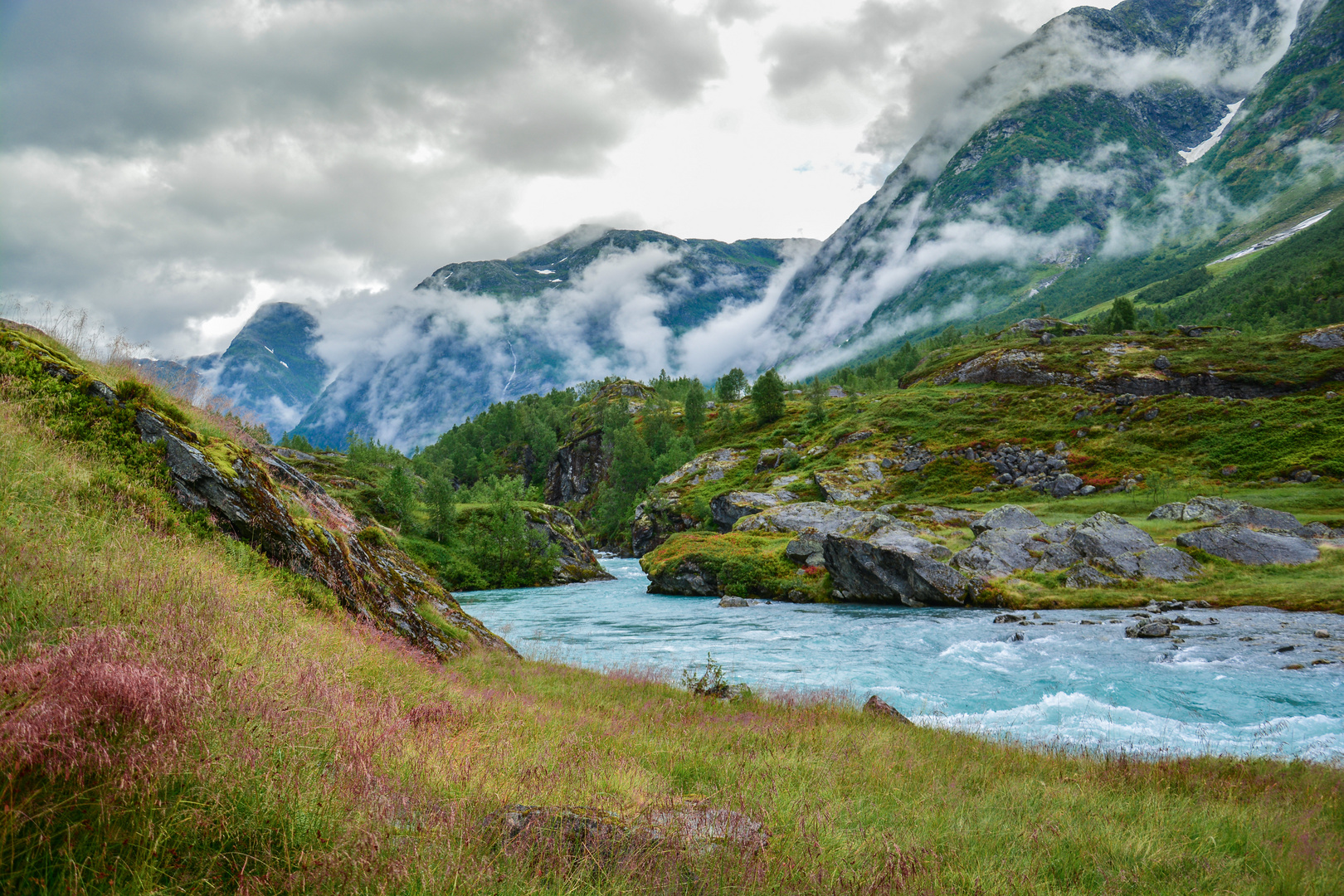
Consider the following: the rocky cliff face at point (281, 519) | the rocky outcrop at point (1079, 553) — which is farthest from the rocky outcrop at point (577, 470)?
the rocky cliff face at point (281, 519)

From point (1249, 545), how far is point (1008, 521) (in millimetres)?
13633

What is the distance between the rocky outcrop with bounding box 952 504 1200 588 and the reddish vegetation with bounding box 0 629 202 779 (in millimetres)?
43607

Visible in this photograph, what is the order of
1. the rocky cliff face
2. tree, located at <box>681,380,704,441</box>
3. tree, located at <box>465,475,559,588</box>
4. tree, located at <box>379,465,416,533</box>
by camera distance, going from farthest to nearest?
tree, located at <box>681,380,704,441</box>, tree, located at <box>465,475,559,588</box>, tree, located at <box>379,465,416,533</box>, the rocky cliff face

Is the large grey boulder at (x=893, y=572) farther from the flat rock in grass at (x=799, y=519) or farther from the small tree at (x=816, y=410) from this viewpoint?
the small tree at (x=816, y=410)

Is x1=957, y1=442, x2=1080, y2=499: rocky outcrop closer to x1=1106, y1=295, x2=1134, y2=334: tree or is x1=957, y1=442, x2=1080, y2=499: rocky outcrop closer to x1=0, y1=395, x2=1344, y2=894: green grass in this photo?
x1=0, y1=395, x2=1344, y2=894: green grass

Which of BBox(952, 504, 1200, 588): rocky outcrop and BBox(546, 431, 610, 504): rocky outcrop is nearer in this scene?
BBox(952, 504, 1200, 588): rocky outcrop

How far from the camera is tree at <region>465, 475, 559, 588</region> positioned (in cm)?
6131

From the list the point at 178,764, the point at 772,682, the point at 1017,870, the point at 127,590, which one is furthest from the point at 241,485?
the point at 772,682

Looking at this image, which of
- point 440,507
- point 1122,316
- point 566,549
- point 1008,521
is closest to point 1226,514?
point 1008,521

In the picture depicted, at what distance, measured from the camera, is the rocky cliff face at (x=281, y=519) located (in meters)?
10.9

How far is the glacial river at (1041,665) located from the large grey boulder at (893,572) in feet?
7.70

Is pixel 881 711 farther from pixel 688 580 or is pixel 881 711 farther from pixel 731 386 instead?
pixel 731 386

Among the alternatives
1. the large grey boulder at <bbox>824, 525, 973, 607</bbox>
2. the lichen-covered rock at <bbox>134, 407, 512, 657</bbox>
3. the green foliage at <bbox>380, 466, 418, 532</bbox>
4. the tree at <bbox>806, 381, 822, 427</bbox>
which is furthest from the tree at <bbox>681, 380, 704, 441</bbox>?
the lichen-covered rock at <bbox>134, 407, 512, 657</bbox>

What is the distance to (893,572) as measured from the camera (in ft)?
135
